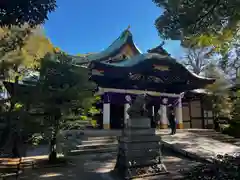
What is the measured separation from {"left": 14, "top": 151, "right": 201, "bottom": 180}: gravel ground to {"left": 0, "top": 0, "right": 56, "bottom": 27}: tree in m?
4.06

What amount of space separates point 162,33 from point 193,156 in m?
4.83

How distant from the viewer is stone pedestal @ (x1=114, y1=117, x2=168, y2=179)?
212 inches

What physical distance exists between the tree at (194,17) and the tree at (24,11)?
3.29 meters

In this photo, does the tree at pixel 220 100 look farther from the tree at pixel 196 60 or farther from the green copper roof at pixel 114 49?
the tree at pixel 196 60

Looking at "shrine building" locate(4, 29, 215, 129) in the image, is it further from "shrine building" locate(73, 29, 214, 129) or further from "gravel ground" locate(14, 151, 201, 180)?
"gravel ground" locate(14, 151, 201, 180)

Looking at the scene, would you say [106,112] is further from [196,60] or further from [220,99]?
[196,60]

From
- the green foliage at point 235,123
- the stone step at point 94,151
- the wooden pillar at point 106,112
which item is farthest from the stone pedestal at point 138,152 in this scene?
the green foliage at point 235,123

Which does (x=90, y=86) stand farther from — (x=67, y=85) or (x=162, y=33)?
(x=162, y=33)

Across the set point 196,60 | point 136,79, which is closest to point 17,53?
point 136,79

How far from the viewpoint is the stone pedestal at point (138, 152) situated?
539 centimetres

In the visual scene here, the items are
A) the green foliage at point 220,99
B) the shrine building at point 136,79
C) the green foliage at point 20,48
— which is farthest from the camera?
the green foliage at point 220,99

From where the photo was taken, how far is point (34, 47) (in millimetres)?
10383

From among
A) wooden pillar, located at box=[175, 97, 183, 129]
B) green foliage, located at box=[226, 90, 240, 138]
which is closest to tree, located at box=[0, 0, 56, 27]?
wooden pillar, located at box=[175, 97, 183, 129]

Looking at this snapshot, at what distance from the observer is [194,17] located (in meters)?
5.61
